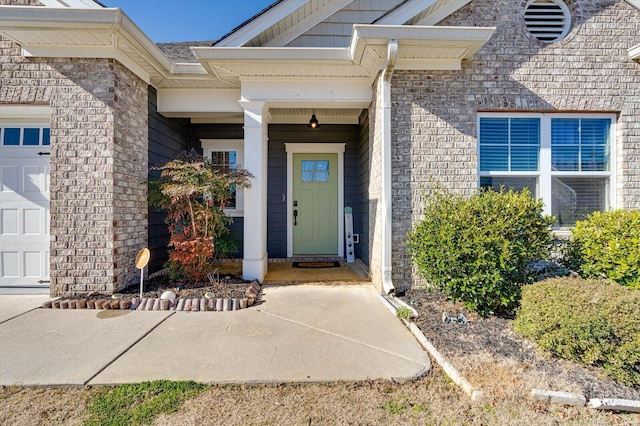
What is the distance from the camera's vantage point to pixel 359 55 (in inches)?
166

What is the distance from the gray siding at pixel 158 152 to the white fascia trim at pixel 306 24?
205 centimetres

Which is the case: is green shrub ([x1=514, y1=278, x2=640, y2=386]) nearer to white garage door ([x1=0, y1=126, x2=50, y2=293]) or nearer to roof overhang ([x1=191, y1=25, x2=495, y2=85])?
roof overhang ([x1=191, y1=25, x2=495, y2=85])

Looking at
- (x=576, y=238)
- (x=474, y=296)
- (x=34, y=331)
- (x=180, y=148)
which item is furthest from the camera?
(x=180, y=148)

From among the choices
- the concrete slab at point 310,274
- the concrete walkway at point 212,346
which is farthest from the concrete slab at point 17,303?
the concrete slab at point 310,274

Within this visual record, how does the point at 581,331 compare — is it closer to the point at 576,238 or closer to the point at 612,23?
the point at 576,238

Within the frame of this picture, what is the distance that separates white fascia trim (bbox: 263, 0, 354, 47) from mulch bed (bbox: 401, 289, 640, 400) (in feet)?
13.7

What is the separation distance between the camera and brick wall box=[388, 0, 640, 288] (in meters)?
4.46

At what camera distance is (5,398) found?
213 centimetres

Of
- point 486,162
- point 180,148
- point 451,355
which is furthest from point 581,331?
point 180,148

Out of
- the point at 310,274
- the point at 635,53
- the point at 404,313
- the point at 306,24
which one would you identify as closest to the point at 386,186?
the point at 404,313

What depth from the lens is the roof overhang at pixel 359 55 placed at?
3.90 meters

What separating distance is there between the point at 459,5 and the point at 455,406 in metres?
4.82

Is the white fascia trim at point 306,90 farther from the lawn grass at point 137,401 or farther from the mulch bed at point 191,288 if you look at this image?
the lawn grass at point 137,401

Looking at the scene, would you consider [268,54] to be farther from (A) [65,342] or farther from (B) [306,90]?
(A) [65,342]
